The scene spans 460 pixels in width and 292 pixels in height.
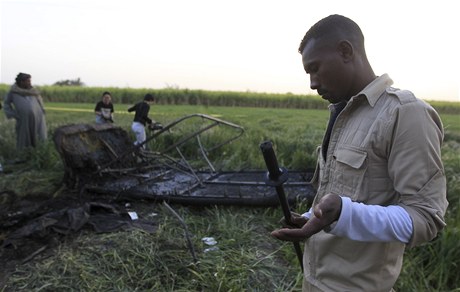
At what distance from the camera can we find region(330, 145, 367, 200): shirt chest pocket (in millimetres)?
1146

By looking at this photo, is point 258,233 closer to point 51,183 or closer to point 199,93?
point 51,183

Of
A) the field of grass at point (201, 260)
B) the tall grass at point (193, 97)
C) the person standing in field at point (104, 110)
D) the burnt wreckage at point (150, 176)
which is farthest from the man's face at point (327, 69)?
the tall grass at point (193, 97)

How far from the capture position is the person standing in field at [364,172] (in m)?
1.01

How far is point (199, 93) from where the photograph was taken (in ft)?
107

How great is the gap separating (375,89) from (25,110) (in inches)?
280

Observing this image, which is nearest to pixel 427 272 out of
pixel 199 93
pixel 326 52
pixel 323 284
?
pixel 323 284

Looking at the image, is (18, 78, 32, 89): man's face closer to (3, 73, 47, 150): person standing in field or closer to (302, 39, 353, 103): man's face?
(3, 73, 47, 150): person standing in field

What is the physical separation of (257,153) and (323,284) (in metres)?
5.11

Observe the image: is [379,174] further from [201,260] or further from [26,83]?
[26,83]

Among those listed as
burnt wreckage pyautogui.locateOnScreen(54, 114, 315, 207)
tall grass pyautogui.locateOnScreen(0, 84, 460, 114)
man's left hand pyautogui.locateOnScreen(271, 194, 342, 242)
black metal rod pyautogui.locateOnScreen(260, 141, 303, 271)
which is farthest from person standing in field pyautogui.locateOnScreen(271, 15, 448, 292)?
tall grass pyautogui.locateOnScreen(0, 84, 460, 114)

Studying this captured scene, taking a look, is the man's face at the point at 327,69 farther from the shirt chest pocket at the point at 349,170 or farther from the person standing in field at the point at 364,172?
the shirt chest pocket at the point at 349,170

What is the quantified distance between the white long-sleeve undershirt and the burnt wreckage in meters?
2.99

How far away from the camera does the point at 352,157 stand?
1160mm

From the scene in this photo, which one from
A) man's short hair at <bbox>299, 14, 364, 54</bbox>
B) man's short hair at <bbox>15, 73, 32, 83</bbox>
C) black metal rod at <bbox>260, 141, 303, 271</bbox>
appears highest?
man's short hair at <bbox>299, 14, 364, 54</bbox>
